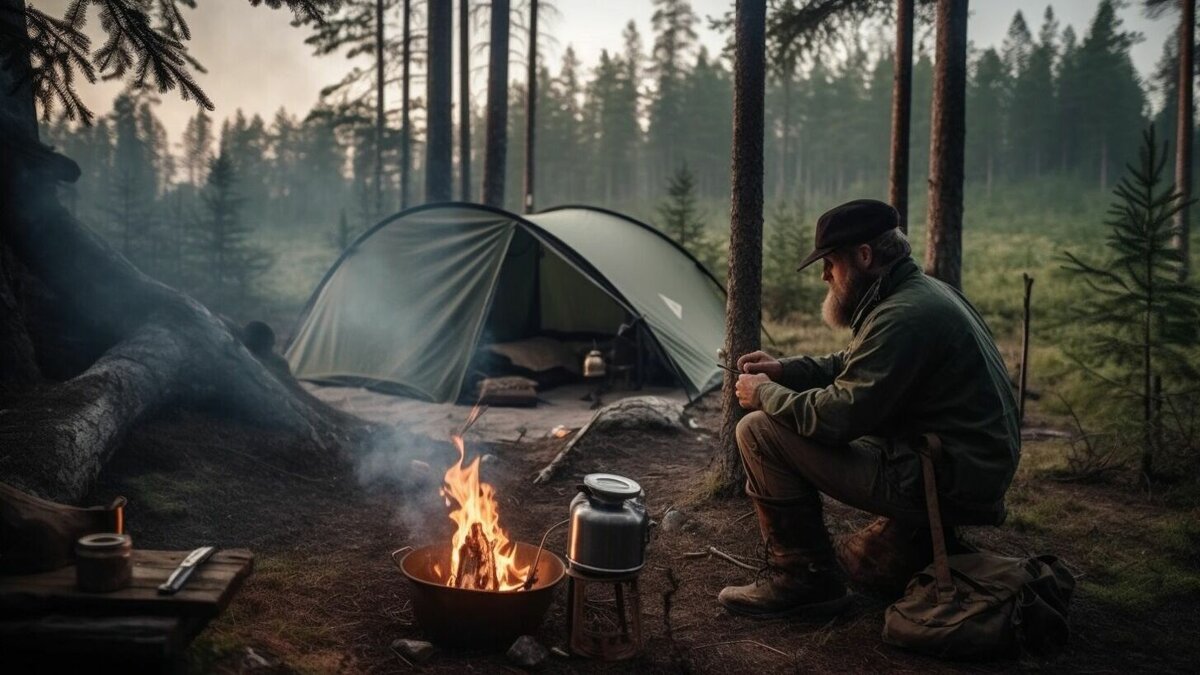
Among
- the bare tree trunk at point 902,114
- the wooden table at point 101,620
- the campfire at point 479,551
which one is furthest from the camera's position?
the bare tree trunk at point 902,114

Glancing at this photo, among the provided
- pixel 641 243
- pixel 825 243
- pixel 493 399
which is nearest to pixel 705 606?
pixel 825 243

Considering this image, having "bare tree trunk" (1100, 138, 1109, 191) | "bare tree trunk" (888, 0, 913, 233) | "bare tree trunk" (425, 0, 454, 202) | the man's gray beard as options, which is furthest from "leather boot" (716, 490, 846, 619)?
"bare tree trunk" (1100, 138, 1109, 191)

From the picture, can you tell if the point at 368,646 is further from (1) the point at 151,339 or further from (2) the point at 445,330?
(2) the point at 445,330

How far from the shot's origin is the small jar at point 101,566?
2.46 metres

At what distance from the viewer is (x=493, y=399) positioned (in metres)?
9.31

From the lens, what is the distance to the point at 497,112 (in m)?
14.0

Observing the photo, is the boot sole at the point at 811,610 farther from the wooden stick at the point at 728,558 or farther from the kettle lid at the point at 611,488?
the kettle lid at the point at 611,488

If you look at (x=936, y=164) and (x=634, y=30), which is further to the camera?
(x=634, y=30)

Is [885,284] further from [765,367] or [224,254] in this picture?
[224,254]

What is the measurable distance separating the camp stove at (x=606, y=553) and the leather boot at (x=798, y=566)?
720 mm

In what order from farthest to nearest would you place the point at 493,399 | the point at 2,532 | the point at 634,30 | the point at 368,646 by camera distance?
1. the point at 634,30
2. the point at 493,399
3. the point at 368,646
4. the point at 2,532

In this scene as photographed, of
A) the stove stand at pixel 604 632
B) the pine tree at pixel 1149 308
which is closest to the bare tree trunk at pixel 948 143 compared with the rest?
the pine tree at pixel 1149 308

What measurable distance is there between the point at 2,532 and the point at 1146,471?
21.9 ft

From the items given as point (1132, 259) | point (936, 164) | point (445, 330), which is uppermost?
point (936, 164)
